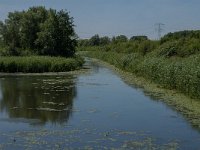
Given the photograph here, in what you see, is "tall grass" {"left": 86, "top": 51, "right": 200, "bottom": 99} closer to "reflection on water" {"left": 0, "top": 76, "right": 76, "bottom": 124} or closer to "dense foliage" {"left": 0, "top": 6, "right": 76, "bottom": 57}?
"reflection on water" {"left": 0, "top": 76, "right": 76, "bottom": 124}

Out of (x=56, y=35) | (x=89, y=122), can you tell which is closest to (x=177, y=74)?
(x=89, y=122)

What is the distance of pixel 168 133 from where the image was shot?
13.4 m

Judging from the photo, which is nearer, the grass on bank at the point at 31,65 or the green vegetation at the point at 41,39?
the grass on bank at the point at 31,65

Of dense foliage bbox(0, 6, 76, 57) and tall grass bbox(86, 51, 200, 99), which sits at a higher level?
dense foliage bbox(0, 6, 76, 57)

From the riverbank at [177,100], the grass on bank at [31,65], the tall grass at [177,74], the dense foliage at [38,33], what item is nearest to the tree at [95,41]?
the dense foliage at [38,33]

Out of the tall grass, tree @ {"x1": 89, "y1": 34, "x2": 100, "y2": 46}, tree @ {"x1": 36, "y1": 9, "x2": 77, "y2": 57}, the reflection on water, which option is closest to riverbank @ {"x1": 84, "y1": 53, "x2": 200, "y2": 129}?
the tall grass

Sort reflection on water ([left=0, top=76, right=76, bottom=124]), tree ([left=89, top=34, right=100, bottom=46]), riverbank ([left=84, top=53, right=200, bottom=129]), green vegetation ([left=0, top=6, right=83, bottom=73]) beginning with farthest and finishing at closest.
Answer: tree ([left=89, top=34, right=100, bottom=46]), green vegetation ([left=0, top=6, right=83, bottom=73]), reflection on water ([left=0, top=76, right=76, bottom=124]), riverbank ([left=84, top=53, right=200, bottom=129])

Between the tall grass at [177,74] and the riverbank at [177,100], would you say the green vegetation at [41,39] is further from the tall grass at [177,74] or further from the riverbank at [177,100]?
the riverbank at [177,100]

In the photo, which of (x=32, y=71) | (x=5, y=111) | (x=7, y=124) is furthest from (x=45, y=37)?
(x=7, y=124)

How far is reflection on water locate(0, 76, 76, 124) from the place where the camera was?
16797 millimetres

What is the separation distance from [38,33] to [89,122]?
37229mm

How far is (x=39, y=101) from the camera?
20.8m

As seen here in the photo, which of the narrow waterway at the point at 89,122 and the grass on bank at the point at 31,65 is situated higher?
the grass on bank at the point at 31,65

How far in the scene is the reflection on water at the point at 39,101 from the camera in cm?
1680
